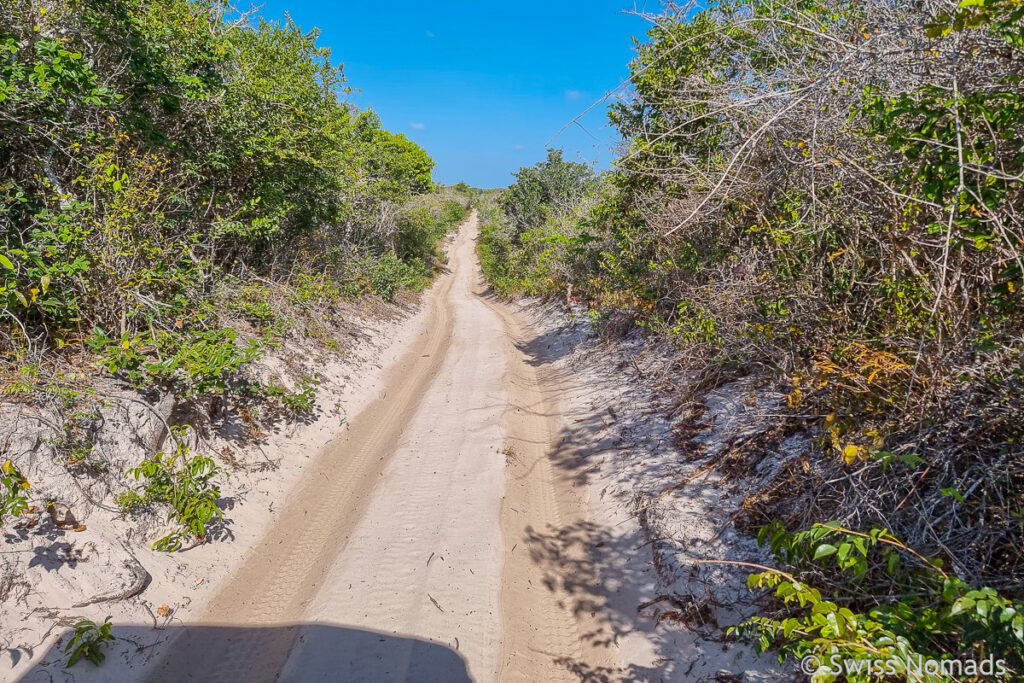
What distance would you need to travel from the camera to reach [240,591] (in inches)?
188

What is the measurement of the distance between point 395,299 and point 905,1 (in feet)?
52.7

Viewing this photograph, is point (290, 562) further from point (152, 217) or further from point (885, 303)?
point (885, 303)

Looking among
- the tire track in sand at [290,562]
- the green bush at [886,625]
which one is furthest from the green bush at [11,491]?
the green bush at [886,625]

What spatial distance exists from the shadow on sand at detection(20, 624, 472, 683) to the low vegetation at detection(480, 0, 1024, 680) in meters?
2.72

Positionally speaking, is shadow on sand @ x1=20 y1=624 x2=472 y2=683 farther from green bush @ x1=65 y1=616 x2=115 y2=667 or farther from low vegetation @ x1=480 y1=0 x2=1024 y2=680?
low vegetation @ x1=480 y1=0 x2=1024 y2=680

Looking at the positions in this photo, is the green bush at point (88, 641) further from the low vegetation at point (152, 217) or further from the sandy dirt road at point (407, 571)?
the low vegetation at point (152, 217)

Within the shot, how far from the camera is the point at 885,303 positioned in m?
4.23

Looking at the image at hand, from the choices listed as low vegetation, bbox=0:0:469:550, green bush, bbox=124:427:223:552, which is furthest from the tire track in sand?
low vegetation, bbox=0:0:469:550

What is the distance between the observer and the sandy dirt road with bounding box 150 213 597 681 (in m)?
4.05

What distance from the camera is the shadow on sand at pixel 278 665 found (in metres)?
3.81

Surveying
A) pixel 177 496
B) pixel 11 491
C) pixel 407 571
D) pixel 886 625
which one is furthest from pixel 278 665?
pixel 886 625

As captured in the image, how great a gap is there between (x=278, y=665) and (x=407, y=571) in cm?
134

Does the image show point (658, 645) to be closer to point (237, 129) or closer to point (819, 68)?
point (819, 68)

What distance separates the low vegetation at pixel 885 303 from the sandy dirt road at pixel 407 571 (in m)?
2.24
